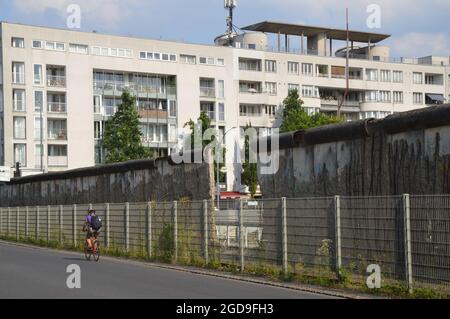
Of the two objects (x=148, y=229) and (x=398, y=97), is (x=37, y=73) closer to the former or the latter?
(x=398, y=97)

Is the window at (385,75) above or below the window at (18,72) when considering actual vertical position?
above

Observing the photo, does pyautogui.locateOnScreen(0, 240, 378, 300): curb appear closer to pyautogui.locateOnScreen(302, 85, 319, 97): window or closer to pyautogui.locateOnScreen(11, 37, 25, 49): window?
pyautogui.locateOnScreen(11, 37, 25, 49): window

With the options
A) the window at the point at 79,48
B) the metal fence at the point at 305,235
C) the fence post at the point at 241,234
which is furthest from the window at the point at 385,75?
the fence post at the point at 241,234

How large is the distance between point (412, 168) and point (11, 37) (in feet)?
211

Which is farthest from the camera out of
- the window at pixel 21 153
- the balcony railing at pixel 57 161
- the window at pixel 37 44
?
the balcony railing at pixel 57 161

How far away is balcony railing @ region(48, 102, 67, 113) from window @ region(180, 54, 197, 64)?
14587mm

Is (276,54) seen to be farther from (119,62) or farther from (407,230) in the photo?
(407,230)

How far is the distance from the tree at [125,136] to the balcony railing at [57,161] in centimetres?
1219

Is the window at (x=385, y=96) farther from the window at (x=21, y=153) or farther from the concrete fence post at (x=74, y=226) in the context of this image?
the concrete fence post at (x=74, y=226)

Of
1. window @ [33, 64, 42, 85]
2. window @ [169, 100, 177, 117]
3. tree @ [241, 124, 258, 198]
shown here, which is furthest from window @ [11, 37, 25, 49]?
tree @ [241, 124, 258, 198]

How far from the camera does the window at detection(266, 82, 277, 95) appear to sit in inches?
3569

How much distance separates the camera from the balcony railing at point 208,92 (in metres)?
86.7

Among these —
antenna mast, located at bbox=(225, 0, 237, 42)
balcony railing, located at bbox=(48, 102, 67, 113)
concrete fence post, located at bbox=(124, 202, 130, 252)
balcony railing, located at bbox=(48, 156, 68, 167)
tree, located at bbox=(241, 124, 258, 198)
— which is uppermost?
antenna mast, located at bbox=(225, 0, 237, 42)
